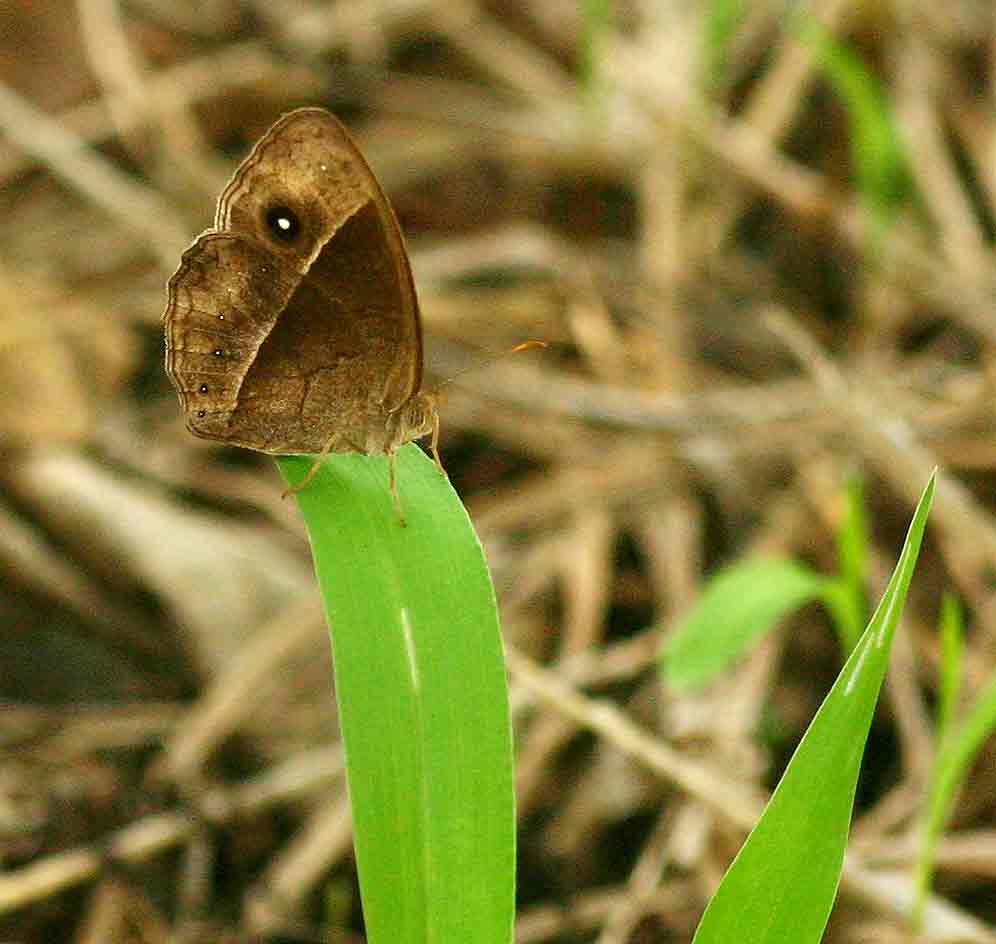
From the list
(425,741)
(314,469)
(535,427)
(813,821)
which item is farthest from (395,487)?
(535,427)

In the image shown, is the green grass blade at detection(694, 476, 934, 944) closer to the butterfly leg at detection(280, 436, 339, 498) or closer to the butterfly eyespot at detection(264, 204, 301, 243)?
the butterfly leg at detection(280, 436, 339, 498)

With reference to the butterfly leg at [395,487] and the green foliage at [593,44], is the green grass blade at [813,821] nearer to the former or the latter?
the butterfly leg at [395,487]

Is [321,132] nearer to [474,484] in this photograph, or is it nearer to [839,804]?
[839,804]

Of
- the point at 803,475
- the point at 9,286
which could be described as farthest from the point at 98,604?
the point at 803,475

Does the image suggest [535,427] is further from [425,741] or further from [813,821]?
[813,821]

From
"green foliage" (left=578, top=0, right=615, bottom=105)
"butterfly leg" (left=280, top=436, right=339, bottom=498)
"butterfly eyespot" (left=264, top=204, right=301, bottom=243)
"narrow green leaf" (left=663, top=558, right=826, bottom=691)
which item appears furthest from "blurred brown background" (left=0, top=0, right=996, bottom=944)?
"butterfly eyespot" (left=264, top=204, right=301, bottom=243)
